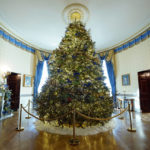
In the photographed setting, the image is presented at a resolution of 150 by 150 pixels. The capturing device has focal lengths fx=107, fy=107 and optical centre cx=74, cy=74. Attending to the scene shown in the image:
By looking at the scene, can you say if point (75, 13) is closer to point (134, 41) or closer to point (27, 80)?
point (134, 41)

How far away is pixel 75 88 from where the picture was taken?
4051 mm

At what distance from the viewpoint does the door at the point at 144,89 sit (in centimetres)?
617

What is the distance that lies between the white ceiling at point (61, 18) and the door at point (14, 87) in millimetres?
2660

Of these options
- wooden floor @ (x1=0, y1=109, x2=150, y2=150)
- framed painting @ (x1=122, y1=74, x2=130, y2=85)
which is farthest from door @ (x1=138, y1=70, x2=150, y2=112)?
wooden floor @ (x1=0, y1=109, x2=150, y2=150)

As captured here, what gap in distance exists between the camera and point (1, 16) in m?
5.13

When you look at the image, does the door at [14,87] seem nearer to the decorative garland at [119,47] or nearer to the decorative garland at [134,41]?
the decorative garland at [119,47]

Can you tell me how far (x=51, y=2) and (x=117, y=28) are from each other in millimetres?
3881

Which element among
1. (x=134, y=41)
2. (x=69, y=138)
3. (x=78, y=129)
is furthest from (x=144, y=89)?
(x=69, y=138)

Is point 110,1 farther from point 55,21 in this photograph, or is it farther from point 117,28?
point 55,21

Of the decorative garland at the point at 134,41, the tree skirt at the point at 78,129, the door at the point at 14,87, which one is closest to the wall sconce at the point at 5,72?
the door at the point at 14,87

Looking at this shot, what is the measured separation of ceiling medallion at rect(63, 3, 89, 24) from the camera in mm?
4618

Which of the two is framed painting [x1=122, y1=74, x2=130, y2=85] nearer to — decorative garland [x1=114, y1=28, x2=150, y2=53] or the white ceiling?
A: decorative garland [x1=114, y1=28, x2=150, y2=53]

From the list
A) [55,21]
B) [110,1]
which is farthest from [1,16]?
[110,1]

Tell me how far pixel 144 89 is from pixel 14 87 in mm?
8094
